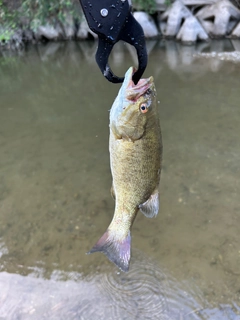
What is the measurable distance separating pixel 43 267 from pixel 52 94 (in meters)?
5.18

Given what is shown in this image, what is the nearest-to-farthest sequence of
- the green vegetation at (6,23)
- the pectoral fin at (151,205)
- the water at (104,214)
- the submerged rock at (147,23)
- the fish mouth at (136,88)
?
the fish mouth at (136,88), the pectoral fin at (151,205), the water at (104,214), the green vegetation at (6,23), the submerged rock at (147,23)

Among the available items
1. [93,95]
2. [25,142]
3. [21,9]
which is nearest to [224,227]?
[25,142]

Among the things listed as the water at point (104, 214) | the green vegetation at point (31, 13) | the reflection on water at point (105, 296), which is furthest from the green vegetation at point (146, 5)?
the reflection on water at point (105, 296)

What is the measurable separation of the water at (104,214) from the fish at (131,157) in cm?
129

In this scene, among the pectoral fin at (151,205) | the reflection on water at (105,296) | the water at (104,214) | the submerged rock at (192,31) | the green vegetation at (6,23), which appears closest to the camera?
the pectoral fin at (151,205)

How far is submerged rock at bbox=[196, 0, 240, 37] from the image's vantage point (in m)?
11.6

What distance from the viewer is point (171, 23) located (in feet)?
39.6

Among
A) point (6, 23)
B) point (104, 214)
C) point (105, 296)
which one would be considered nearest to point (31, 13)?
point (6, 23)

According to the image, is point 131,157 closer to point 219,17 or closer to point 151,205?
point 151,205

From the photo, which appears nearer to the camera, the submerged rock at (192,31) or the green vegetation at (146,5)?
the submerged rock at (192,31)

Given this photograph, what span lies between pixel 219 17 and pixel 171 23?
1740mm

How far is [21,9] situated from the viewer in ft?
40.0

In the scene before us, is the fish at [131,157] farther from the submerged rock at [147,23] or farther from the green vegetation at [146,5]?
the green vegetation at [146,5]

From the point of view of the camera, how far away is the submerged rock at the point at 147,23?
12180 mm
